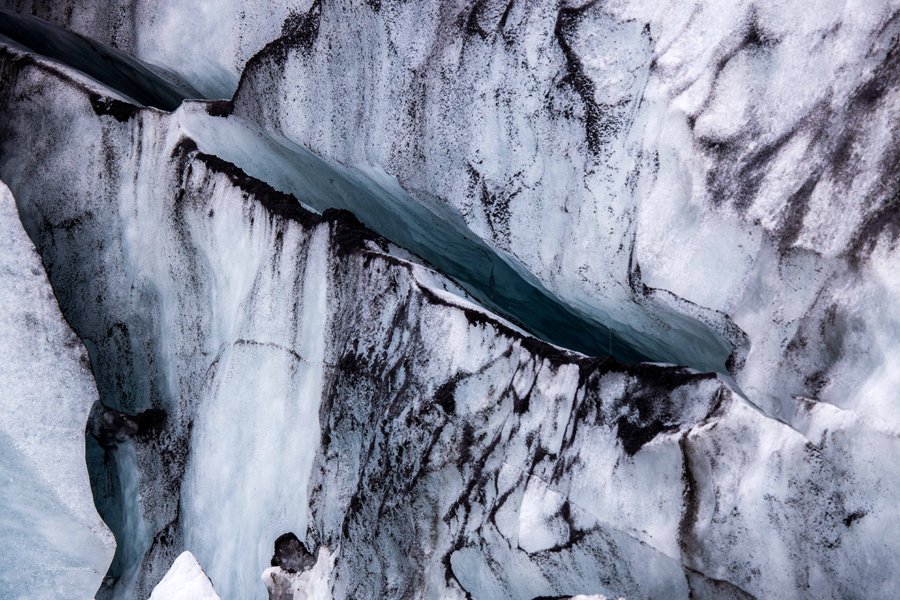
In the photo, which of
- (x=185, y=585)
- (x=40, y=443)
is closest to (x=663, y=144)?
(x=185, y=585)

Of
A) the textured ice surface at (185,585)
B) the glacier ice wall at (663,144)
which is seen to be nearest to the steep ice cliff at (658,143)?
the glacier ice wall at (663,144)

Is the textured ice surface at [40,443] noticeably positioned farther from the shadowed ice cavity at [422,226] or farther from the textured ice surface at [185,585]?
the shadowed ice cavity at [422,226]

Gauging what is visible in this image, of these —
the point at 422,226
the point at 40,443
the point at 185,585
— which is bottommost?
the point at 185,585

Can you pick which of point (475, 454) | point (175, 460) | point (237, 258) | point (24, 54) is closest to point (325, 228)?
point (237, 258)

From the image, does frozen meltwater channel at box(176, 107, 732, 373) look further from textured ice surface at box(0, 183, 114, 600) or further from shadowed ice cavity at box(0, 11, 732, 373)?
textured ice surface at box(0, 183, 114, 600)

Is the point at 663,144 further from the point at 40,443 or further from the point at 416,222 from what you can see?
the point at 40,443

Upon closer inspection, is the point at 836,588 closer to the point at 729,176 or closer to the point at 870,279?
the point at 870,279
